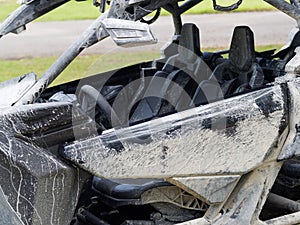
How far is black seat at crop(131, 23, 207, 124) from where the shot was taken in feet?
12.7

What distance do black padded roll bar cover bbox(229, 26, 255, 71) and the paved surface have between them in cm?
603

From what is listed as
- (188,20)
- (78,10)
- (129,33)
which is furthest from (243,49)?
(78,10)

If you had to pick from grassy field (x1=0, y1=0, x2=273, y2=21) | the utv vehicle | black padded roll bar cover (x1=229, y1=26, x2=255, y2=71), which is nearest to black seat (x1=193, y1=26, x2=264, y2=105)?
black padded roll bar cover (x1=229, y1=26, x2=255, y2=71)

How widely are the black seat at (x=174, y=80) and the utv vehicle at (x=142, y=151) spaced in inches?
18.7

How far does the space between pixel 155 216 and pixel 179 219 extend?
117 millimetres

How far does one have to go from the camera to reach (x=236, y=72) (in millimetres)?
4133

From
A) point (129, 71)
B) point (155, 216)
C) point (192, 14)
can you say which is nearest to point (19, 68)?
point (192, 14)

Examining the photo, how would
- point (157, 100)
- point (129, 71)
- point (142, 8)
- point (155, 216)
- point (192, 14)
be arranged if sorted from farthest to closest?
point (192, 14)
point (129, 71)
point (157, 100)
point (155, 216)
point (142, 8)

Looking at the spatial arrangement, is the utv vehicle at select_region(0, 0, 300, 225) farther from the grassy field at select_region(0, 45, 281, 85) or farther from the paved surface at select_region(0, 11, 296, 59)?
the paved surface at select_region(0, 11, 296, 59)

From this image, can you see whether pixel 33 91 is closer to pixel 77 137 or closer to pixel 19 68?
pixel 77 137

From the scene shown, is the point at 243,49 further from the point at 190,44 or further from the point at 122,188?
the point at 122,188

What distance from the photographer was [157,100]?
391cm

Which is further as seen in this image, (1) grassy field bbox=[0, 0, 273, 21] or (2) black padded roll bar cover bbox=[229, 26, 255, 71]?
(1) grassy field bbox=[0, 0, 273, 21]

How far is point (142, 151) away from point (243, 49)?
5.19ft
